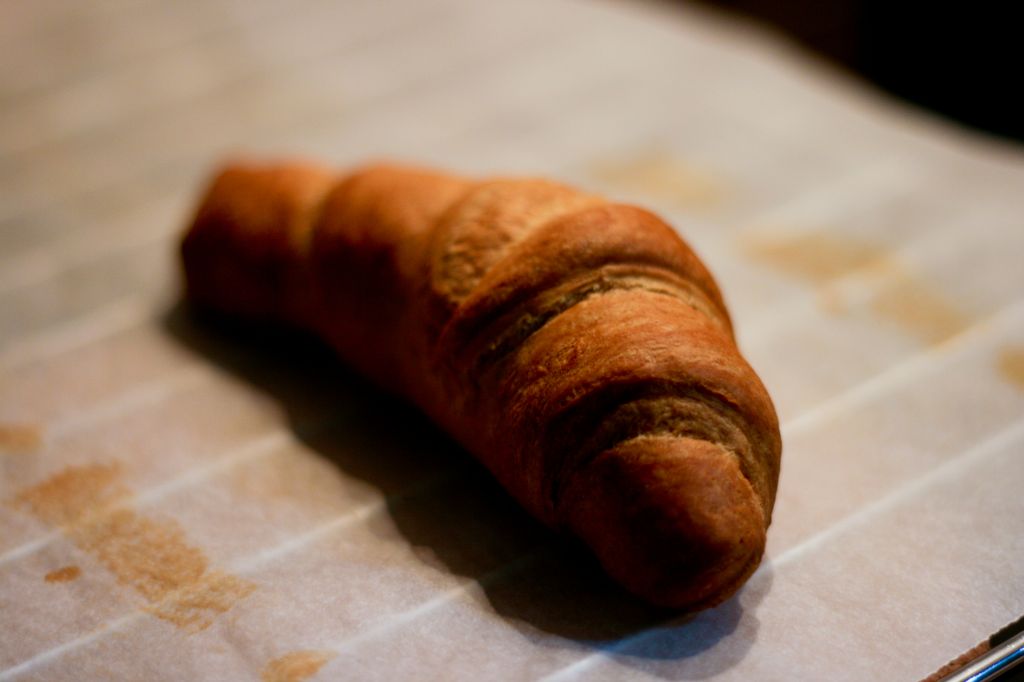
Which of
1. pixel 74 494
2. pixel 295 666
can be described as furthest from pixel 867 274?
pixel 74 494

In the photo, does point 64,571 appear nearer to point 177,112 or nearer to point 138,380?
point 138,380

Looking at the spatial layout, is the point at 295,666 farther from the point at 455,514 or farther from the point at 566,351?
the point at 566,351

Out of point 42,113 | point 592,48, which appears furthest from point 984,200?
point 42,113

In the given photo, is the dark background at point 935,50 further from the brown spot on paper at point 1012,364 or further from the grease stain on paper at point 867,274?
the brown spot on paper at point 1012,364

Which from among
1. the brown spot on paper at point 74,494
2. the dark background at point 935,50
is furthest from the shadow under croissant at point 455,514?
the dark background at point 935,50

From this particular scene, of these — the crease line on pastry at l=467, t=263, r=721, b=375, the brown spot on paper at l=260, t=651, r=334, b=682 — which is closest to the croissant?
the crease line on pastry at l=467, t=263, r=721, b=375

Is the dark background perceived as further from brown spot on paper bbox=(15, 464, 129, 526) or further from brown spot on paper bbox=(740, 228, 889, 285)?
brown spot on paper bbox=(15, 464, 129, 526)

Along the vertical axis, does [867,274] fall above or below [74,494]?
below
